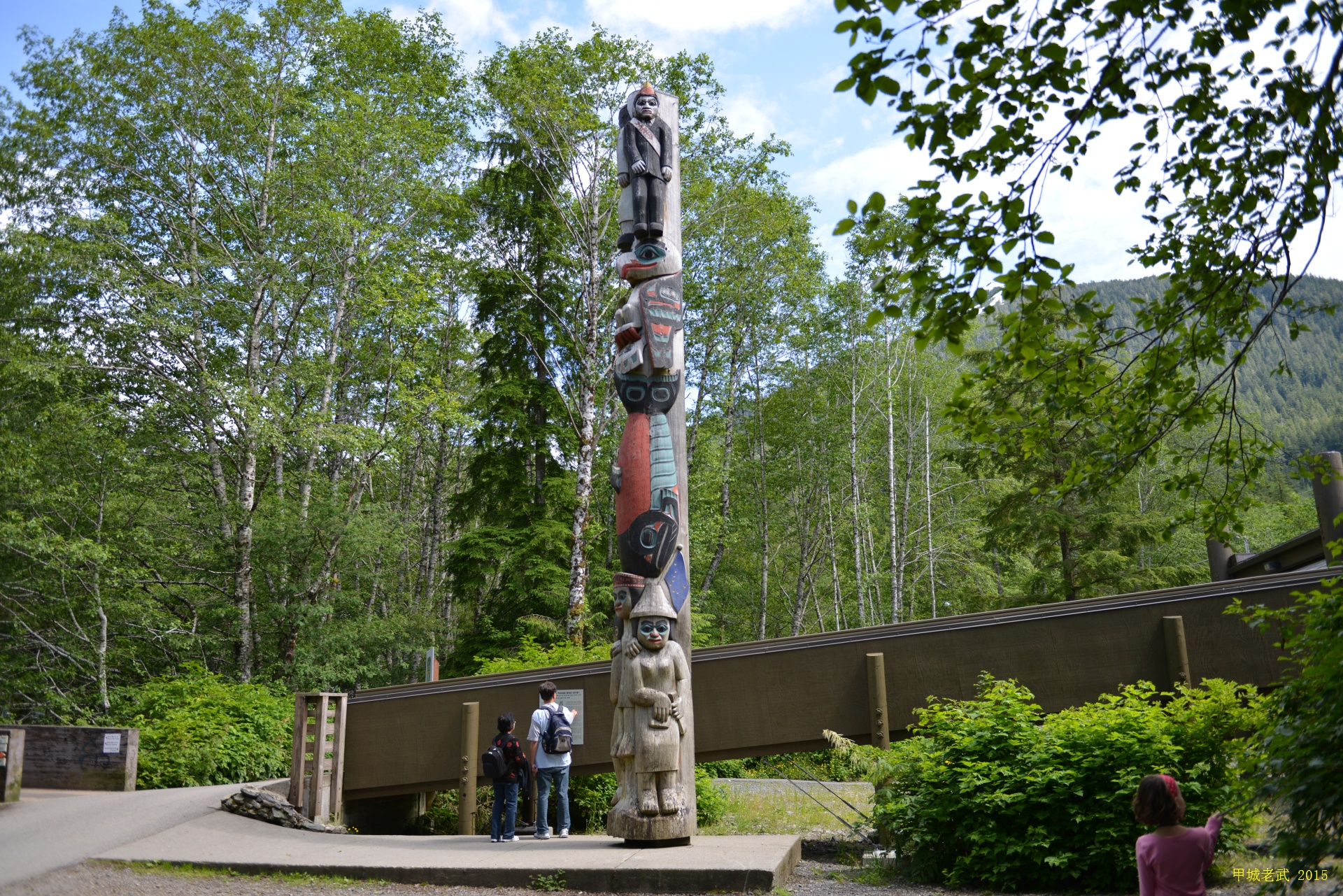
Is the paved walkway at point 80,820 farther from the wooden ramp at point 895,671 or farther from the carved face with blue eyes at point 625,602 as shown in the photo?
the carved face with blue eyes at point 625,602

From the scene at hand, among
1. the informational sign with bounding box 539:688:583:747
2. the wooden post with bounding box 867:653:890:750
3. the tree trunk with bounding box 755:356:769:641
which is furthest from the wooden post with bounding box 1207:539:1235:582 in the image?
the tree trunk with bounding box 755:356:769:641

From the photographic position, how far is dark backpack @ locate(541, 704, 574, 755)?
8.95 meters

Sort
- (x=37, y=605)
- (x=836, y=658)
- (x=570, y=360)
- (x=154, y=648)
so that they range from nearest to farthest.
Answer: (x=836, y=658), (x=37, y=605), (x=154, y=648), (x=570, y=360)

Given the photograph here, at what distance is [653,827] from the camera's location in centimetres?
801

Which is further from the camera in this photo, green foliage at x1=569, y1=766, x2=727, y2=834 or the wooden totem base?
green foliage at x1=569, y1=766, x2=727, y2=834

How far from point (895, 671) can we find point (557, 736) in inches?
140

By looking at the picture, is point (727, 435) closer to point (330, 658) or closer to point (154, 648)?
point (330, 658)

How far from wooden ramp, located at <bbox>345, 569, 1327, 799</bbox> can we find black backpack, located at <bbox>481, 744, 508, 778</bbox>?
1776 mm

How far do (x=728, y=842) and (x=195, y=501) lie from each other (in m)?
15.5

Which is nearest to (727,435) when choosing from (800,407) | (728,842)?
(800,407)

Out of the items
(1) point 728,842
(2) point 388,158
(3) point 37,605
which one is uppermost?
(2) point 388,158

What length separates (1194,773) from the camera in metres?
7.07

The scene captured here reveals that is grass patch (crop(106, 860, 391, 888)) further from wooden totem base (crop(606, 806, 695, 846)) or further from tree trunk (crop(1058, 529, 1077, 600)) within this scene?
tree trunk (crop(1058, 529, 1077, 600))

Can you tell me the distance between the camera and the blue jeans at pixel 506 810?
9.16 m
